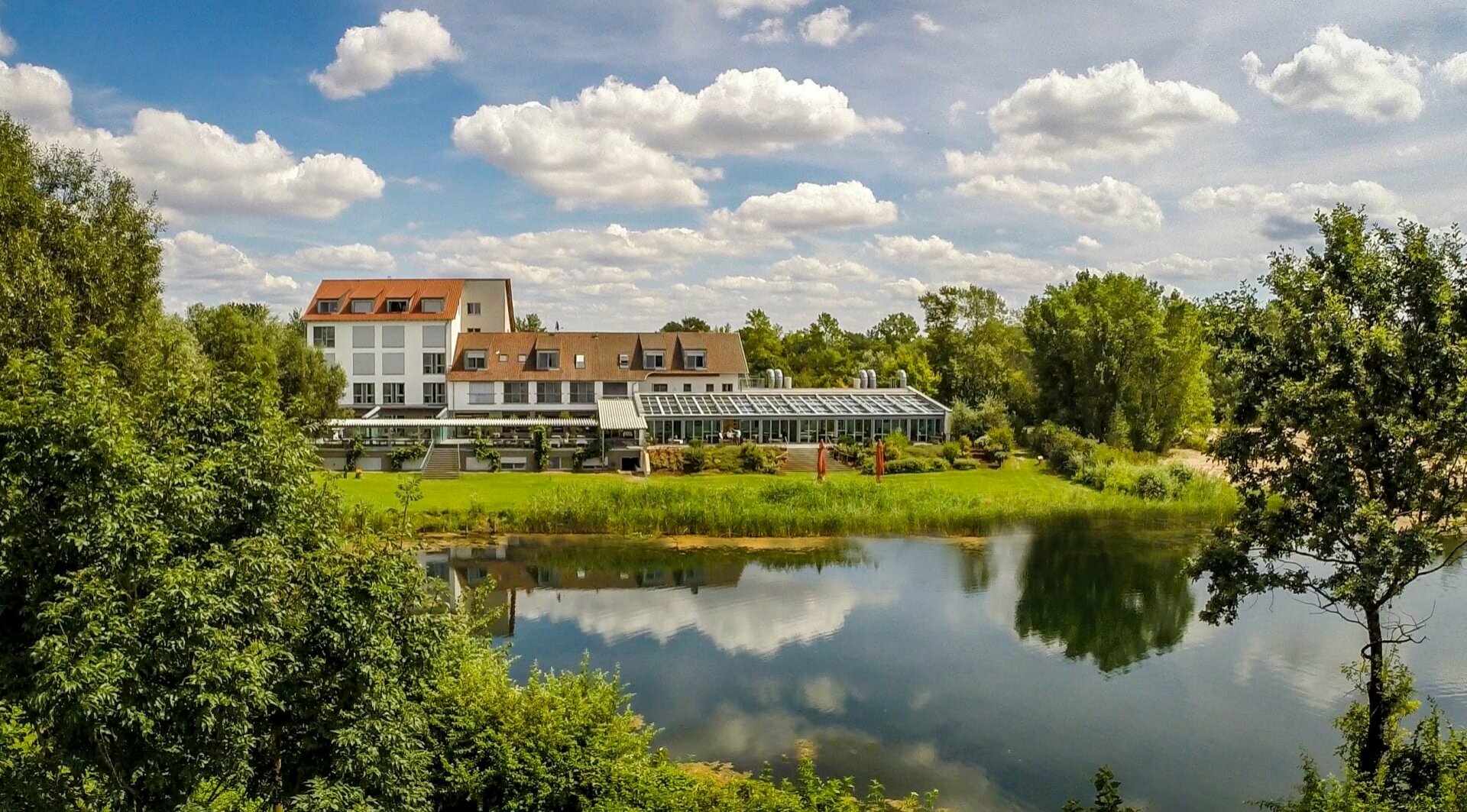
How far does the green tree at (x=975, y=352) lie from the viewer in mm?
56191

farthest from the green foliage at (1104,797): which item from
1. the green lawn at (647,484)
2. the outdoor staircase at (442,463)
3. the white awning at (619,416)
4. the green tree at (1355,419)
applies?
the white awning at (619,416)

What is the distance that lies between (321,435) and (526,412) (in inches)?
498

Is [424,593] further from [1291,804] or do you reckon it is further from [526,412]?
[526,412]

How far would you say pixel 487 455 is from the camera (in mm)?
41031

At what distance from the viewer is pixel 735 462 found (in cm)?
4116

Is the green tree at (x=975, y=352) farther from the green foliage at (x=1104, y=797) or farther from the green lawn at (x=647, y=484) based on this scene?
the green foliage at (x=1104, y=797)

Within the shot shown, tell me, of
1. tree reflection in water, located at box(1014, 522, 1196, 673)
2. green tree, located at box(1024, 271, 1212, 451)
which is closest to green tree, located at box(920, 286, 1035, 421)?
green tree, located at box(1024, 271, 1212, 451)

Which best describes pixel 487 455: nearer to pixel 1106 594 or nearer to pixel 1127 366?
pixel 1106 594

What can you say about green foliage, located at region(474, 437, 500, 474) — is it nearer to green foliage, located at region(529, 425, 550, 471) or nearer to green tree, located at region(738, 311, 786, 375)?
green foliage, located at region(529, 425, 550, 471)

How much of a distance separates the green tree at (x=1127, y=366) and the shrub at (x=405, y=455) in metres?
31.1

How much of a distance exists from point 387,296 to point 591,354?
1304cm

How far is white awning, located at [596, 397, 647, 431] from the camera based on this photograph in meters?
42.9

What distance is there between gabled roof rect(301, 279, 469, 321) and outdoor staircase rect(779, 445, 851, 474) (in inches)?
890

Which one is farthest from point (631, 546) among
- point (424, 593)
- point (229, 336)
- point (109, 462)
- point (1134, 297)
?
point (1134, 297)
